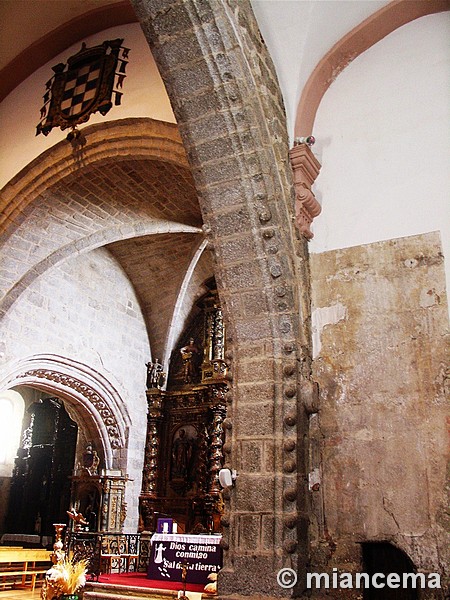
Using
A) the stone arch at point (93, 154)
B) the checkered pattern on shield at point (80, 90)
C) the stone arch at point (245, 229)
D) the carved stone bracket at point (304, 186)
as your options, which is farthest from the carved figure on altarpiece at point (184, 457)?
the carved stone bracket at point (304, 186)

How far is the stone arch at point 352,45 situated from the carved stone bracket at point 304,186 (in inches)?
8.2

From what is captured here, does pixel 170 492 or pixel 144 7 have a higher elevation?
pixel 144 7

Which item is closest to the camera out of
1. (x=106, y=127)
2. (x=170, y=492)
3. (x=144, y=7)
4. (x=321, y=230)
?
(x=144, y=7)

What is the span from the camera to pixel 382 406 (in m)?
3.48

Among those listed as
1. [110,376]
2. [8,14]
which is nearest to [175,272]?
[110,376]

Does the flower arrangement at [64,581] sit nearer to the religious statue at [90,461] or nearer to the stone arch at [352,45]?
the religious statue at [90,461]

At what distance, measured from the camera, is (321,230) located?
407cm

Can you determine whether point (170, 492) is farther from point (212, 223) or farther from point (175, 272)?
point (212, 223)

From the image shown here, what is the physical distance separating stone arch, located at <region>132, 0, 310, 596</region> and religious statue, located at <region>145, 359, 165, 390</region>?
603 cm

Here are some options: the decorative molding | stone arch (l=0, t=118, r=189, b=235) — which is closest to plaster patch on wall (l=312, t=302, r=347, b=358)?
stone arch (l=0, t=118, r=189, b=235)

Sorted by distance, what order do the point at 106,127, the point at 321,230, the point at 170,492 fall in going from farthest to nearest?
the point at 170,492, the point at 106,127, the point at 321,230

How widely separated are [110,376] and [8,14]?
501 cm

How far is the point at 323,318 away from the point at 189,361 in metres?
5.97

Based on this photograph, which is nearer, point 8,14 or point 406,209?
point 406,209
